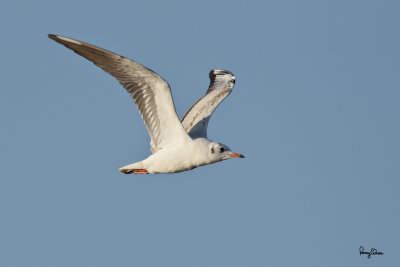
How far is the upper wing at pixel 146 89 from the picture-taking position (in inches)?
575

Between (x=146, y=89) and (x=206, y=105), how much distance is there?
124 inches

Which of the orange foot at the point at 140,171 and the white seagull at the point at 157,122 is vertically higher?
the white seagull at the point at 157,122

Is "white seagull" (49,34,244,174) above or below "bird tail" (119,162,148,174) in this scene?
above

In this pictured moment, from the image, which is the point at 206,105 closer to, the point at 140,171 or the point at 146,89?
the point at 140,171

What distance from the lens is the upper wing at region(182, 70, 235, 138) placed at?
56.9 ft

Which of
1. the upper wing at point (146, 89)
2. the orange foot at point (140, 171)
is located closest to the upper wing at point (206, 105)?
the upper wing at point (146, 89)

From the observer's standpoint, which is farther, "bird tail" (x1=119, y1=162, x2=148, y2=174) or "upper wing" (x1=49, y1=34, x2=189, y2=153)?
"bird tail" (x1=119, y1=162, x2=148, y2=174)

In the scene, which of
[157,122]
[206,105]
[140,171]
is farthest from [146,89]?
[206,105]

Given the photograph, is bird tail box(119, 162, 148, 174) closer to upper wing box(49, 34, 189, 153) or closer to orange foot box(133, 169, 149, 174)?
orange foot box(133, 169, 149, 174)

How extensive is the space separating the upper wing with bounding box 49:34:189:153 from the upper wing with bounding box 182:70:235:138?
1215 millimetres

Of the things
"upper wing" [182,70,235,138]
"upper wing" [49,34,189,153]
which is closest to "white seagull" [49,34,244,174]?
"upper wing" [49,34,189,153]

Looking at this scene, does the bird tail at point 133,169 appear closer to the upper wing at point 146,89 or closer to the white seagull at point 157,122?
the white seagull at point 157,122

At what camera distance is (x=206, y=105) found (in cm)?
1811

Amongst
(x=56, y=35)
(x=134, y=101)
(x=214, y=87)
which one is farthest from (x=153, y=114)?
(x=214, y=87)
